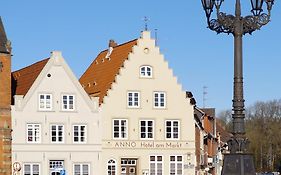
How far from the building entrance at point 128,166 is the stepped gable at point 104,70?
5279 mm

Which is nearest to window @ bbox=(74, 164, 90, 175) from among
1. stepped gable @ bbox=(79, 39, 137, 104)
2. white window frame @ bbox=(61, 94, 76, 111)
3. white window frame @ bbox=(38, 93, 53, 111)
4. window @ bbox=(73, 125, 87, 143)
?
window @ bbox=(73, 125, 87, 143)

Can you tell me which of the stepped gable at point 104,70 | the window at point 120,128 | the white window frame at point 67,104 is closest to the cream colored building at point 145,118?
the window at point 120,128

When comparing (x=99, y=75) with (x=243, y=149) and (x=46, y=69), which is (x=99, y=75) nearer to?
(x=46, y=69)

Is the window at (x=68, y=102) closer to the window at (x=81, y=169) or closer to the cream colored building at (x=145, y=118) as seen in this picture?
the cream colored building at (x=145, y=118)

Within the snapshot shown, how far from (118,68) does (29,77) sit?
7633 millimetres

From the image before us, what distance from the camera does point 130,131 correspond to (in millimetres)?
57844

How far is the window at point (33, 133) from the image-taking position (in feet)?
181

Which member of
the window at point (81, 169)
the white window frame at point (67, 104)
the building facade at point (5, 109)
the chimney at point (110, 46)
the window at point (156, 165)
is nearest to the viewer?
the building facade at point (5, 109)

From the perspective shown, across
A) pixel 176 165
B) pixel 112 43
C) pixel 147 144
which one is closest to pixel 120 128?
pixel 147 144

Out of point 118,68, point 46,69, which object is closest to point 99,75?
point 118,68

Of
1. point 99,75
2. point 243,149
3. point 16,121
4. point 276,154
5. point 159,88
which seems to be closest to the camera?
point 243,149

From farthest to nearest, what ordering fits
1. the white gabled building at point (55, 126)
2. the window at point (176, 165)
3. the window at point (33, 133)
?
the window at point (176, 165) < the window at point (33, 133) < the white gabled building at point (55, 126)

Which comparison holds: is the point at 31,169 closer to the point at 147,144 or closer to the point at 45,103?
the point at 45,103

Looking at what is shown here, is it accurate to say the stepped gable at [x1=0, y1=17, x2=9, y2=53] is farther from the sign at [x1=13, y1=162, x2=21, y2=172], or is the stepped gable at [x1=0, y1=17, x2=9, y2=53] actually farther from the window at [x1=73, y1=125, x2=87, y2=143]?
the sign at [x1=13, y1=162, x2=21, y2=172]
